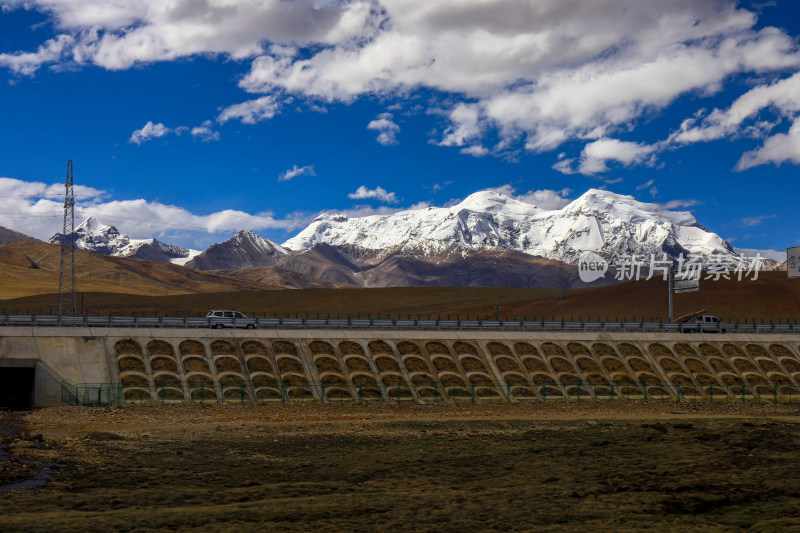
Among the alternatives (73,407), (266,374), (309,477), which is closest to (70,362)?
(73,407)

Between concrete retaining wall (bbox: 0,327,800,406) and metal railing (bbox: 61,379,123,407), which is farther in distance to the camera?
concrete retaining wall (bbox: 0,327,800,406)

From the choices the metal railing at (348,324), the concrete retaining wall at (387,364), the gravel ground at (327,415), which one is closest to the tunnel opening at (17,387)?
the concrete retaining wall at (387,364)

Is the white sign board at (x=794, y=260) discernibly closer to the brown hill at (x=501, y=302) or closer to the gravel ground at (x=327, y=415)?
the brown hill at (x=501, y=302)

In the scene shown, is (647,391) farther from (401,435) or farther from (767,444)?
(401,435)

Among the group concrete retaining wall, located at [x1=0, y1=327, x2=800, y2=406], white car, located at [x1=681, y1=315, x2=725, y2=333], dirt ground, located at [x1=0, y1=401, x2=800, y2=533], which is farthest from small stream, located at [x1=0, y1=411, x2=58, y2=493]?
white car, located at [x1=681, y1=315, x2=725, y2=333]

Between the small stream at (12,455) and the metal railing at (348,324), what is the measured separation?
11106 mm

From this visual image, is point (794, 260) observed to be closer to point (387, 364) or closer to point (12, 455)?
point (387, 364)

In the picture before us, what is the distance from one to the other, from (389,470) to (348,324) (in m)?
31.3

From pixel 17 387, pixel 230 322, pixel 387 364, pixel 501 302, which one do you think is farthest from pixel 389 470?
pixel 501 302

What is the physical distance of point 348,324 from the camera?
59438 millimetres

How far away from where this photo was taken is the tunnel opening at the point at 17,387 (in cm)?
4500

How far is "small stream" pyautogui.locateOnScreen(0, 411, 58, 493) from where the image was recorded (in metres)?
24.4

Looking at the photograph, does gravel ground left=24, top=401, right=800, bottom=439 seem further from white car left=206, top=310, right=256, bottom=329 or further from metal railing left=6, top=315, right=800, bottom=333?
white car left=206, top=310, right=256, bottom=329

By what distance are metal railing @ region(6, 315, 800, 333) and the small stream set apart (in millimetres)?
11106
